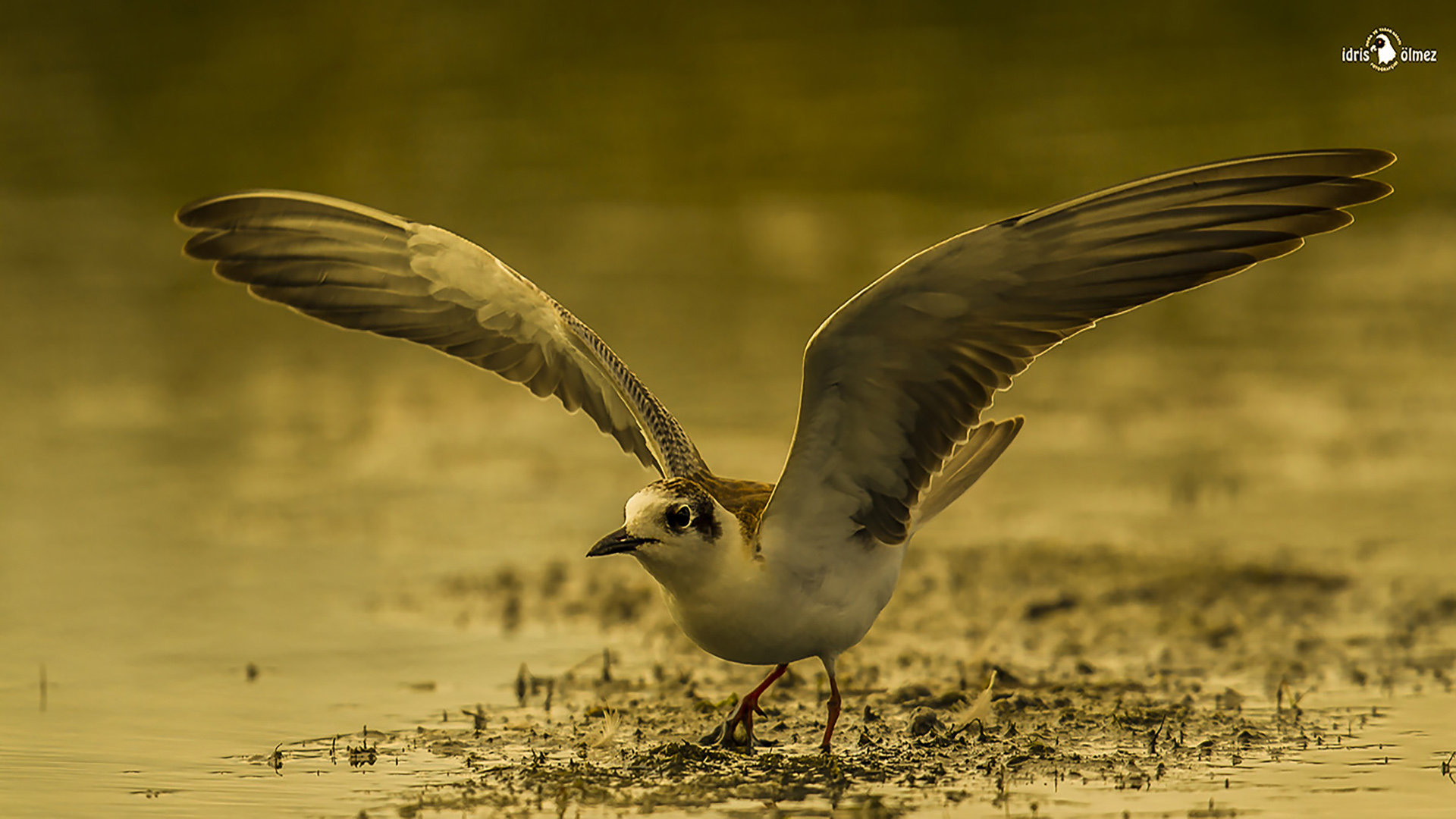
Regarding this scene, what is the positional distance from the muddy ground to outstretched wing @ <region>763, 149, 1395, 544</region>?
4.36 feet

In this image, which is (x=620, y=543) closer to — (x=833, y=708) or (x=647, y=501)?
(x=647, y=501)

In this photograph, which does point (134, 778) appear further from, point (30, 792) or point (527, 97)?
point (527, 97)

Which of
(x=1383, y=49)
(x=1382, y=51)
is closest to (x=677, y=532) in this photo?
(x=1383, y=49)

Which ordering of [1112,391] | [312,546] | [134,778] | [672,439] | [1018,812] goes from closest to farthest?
[1018,812]
[134,778]
[672,439]
[312,546]
[1112,391]

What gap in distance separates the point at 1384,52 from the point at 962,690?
17.1 meters

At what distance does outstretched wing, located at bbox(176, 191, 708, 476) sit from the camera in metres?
7.83

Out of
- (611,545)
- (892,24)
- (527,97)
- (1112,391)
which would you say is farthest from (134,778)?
(892,24)

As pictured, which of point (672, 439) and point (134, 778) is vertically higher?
point (672, 439)

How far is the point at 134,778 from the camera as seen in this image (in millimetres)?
6789

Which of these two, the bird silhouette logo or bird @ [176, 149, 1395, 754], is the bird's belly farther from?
the bird silhouette logo

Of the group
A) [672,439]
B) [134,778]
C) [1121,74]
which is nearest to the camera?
[134,778]

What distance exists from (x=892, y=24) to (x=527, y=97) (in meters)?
5.11

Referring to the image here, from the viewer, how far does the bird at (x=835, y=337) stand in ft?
21.1

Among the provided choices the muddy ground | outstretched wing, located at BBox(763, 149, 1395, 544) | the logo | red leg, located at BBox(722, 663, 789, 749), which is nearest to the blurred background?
the logo
